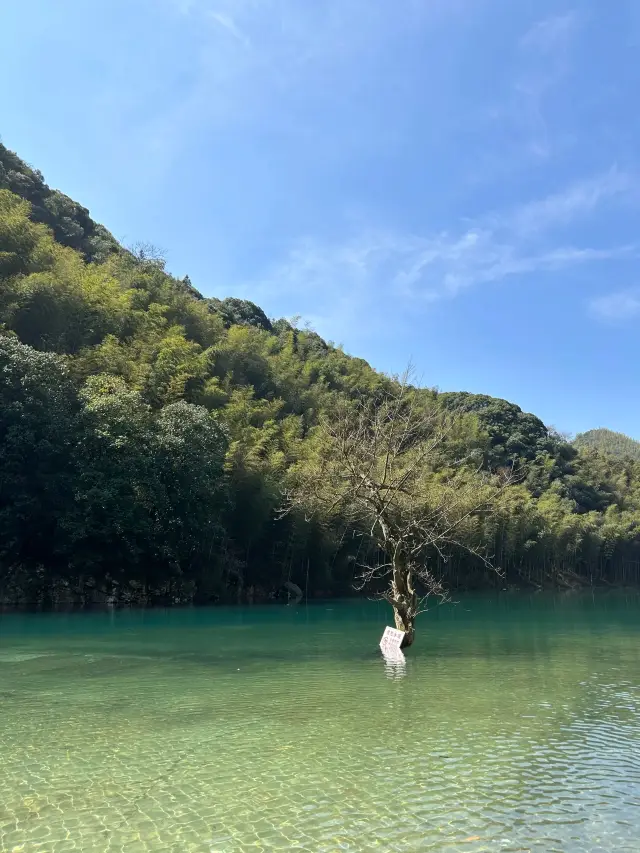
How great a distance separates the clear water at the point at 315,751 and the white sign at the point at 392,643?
522 mm

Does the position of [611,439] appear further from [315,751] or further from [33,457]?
[315,751]

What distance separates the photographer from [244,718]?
27.8ft

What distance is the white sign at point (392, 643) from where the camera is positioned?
47.5ft

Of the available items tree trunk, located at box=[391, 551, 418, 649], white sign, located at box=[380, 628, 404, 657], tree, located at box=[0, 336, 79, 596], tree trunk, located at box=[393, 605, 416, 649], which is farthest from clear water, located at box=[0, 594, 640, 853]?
tree, located at box=[0, 336, 79, 596]

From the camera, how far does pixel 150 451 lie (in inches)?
1070

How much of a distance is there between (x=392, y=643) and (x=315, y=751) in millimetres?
8254

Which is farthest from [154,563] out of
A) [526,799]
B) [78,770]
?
[526,799]

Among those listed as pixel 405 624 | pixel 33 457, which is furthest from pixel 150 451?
pixel 405 624

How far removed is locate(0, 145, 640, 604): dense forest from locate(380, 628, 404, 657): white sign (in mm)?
10459

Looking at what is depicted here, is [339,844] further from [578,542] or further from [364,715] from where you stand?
[578,542]

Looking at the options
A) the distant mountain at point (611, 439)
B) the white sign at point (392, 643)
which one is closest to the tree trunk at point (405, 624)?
the white sign at point (392, 643)

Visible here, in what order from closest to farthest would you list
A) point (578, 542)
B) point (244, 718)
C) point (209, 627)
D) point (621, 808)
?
point (621, 808)
point (244, 718)
point (209, 627)
point (578, 542)

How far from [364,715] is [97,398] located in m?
21.4

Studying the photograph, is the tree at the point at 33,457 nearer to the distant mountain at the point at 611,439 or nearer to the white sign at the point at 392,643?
the white sign at the point at 392,643
